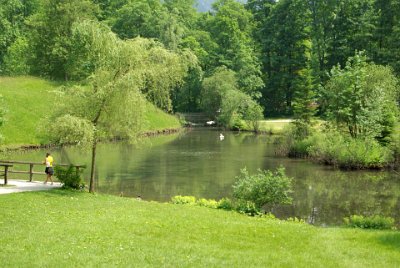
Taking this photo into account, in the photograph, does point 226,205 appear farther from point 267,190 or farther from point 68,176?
point 68,176

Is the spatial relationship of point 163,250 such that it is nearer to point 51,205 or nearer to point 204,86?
point 51,205

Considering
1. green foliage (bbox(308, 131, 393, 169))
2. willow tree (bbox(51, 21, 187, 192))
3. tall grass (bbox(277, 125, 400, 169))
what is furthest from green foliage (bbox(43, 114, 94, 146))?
tall grass (bbox(277, 125, 400, 169))

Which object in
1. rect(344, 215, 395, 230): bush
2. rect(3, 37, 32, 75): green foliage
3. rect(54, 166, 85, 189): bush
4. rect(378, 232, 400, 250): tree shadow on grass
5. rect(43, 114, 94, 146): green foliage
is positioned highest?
rect(3, 37, 32, 75): green foliage

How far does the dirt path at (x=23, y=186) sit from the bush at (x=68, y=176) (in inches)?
23.9

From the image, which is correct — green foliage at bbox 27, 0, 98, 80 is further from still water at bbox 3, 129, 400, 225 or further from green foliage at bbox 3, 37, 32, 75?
still water at bbox 3, 129, 400, 225

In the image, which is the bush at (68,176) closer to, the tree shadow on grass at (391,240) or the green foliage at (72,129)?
the green foliage at (72,129)

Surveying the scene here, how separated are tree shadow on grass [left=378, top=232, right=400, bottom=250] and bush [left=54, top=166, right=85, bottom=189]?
14.9 m

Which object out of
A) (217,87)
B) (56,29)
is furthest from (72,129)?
(217,87)

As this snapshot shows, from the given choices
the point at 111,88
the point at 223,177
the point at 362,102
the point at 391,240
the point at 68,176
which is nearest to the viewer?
the point at 391,240

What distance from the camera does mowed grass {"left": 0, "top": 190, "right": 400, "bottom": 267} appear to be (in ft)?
41.0

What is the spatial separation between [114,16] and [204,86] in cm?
3074

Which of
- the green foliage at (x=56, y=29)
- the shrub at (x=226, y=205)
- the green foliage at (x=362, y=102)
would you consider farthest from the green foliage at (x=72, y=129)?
the green foliage at (x=56, y=29)

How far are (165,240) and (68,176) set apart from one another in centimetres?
1112

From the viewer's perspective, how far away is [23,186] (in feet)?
79.8
